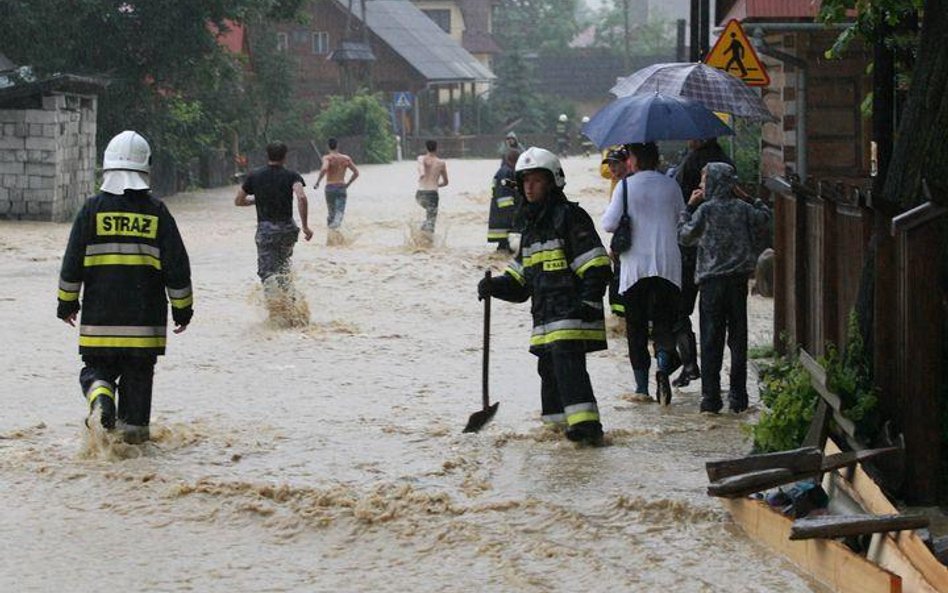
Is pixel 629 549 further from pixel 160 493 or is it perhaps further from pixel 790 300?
pixel 790 300

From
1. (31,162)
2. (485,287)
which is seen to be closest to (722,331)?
(485,287)

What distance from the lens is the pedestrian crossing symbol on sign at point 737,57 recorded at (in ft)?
61.1

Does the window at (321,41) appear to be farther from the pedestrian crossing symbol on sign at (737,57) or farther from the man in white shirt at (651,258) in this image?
the man in white shirt at (651,258)

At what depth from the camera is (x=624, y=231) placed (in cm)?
1173

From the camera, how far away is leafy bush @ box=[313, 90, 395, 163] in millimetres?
69875

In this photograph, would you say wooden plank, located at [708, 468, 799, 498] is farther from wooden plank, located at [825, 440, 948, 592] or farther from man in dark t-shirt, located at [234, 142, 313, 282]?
man in dark t-shirt, located at [234, 142, 313, 282]

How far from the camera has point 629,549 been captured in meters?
7.93

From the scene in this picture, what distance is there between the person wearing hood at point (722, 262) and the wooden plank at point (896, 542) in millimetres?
3405

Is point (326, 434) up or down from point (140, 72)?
down

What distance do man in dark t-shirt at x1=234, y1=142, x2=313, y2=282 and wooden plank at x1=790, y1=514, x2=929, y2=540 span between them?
10003mm

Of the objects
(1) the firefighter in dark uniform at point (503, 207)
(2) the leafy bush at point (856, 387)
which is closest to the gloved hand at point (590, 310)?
(2) the leafy bush at point (856, 387)

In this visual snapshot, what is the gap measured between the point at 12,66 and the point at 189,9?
483 cm

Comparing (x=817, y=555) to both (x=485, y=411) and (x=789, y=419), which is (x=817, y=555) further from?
(x=485, y=411)

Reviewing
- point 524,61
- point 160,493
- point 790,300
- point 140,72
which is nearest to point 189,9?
point 140,72
